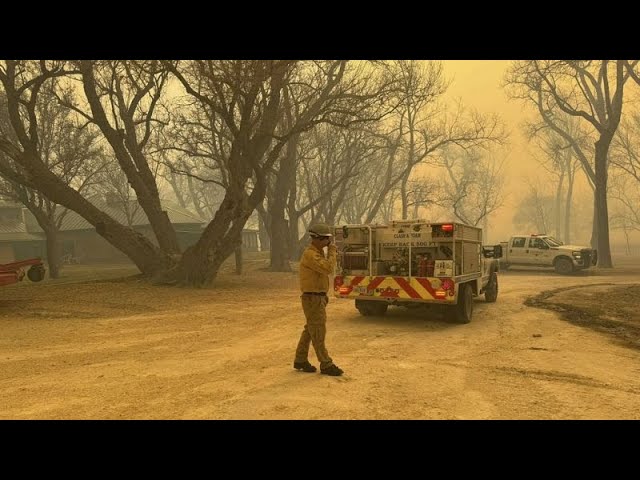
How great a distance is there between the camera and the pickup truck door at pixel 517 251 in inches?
1056

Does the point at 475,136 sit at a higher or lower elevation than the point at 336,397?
higher

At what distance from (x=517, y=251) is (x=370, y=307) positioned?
18179 millimetres

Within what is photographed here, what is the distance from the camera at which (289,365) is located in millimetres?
7035

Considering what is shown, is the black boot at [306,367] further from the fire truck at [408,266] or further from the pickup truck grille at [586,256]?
the pickup truck grille at [586,256]

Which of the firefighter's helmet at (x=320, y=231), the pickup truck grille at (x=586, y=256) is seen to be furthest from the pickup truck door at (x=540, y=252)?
the firefighter's helmet at (x=320, y=231)

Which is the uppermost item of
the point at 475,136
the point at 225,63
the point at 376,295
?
the point at 475,136

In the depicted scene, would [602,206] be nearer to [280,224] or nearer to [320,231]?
[280,224]

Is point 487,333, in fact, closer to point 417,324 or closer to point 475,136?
point 417,324

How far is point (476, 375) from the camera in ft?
21.6

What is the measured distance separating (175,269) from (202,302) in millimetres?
3709

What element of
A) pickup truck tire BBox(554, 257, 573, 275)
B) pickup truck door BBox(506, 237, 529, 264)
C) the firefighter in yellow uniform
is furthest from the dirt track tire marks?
pickup truck door BBox(506, 237, 529, 264)

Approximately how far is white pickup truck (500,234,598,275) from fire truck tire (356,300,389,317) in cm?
1733
